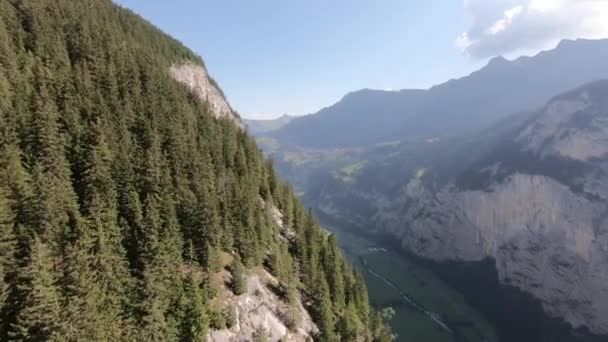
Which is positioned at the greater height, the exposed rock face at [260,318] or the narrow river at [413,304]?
the exposed rock face at [260,318]

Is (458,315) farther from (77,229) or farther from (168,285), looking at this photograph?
(77,229)

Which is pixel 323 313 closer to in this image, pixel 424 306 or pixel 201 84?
pixel 201 84

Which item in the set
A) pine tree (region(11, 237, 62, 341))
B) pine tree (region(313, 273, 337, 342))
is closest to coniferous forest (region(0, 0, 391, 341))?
pine tree (region(11, 237, 62, 341))

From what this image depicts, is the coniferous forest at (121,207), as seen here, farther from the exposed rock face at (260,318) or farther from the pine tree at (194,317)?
the exposed rock face at (260,318)

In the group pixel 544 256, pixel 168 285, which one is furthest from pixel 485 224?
pixel 168 285

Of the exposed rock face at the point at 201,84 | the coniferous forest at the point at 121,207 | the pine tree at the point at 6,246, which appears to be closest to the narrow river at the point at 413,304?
the coniferous forest at the point at 121,207

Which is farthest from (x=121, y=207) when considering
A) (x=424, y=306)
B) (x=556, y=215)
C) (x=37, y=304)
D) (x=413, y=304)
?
(x=556, y=215)

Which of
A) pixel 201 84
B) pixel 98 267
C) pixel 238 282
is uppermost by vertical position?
pixel 201 84
